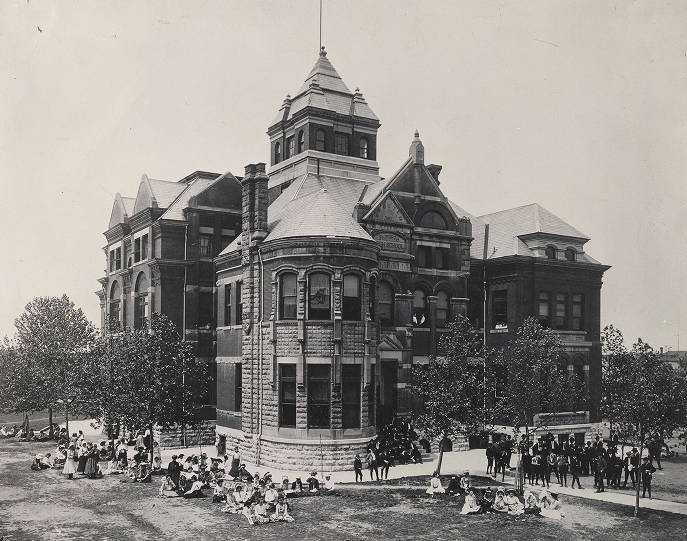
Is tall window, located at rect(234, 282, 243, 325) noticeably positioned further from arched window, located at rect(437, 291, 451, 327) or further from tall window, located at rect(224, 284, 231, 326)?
arched window, located at rect(437, 291, 451, 327)

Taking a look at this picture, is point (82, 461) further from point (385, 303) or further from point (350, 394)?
point (385, 303)

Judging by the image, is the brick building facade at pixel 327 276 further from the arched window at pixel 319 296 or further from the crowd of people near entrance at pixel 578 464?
the crowd of people near entrance at pixel 578 464

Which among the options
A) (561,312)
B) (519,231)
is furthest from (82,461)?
(561,312)

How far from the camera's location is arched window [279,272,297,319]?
117 ft

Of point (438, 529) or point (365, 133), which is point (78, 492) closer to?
point (438, 529)

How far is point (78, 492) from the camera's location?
29.2m

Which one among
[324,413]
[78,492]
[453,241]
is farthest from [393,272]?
[78,492]

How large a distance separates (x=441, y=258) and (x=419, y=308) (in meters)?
3.30

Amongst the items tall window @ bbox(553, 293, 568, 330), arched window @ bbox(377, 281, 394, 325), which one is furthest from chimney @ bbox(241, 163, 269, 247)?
tall window @ bbox(553, 293, 568, 330)

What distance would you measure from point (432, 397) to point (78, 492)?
1506cm

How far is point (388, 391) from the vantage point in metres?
40.3

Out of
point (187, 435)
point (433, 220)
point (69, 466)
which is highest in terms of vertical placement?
point (433, 220)

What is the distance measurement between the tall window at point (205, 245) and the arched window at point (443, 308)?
14.3 m

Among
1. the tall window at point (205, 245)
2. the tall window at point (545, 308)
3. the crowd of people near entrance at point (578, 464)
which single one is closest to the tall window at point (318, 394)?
the crowd of people near entrance at point (578, 464)
